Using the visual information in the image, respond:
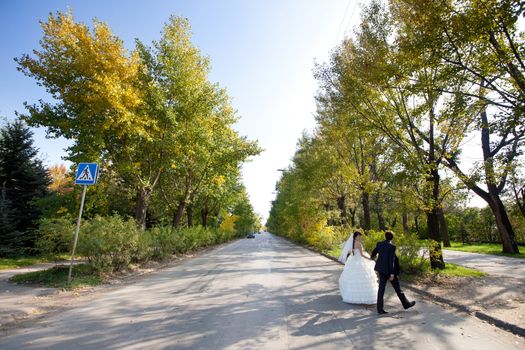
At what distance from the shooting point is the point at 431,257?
12.0 metres

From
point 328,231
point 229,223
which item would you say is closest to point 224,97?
point 328,231

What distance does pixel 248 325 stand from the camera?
19.6 ft

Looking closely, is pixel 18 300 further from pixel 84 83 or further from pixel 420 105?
pixel 420 105

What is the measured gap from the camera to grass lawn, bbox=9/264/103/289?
968 centimetres

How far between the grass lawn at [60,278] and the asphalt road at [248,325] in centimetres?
139

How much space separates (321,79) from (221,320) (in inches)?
505

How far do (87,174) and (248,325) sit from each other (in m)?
7.25

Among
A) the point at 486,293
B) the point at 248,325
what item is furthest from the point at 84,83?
the point at 486,293

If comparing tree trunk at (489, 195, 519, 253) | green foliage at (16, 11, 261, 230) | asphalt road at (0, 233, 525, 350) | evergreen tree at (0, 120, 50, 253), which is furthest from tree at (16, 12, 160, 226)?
tree trunk at (489, 195, 519, 253)

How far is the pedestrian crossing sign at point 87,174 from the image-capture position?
1015 cm

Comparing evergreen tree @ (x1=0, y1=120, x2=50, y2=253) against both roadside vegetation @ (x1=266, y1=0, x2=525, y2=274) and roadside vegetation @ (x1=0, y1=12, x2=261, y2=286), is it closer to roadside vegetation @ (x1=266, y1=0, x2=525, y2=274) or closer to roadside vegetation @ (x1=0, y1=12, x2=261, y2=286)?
roadside vegetation @ (x1=0, y1=12, x2=261, y2=286)

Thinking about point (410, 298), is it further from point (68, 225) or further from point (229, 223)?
point (229, 223)

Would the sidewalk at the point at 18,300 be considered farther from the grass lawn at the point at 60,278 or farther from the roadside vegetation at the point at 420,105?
the roadside vegetation at the point at 420,105

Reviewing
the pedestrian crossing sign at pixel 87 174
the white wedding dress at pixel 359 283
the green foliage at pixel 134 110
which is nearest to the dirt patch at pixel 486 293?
the white wedding dress at pixel 359 283
